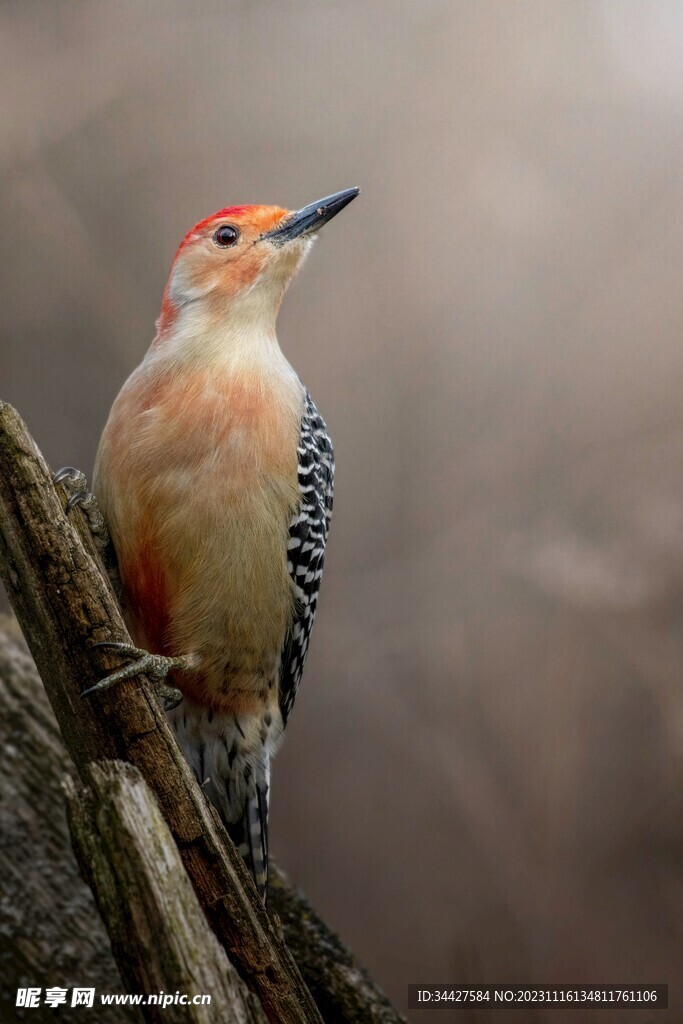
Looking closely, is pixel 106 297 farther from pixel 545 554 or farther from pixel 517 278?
pixel 545 554

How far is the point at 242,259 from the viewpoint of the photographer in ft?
9.86

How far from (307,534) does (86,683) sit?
0.93 metres

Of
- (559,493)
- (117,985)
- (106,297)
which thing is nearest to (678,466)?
(559,493)

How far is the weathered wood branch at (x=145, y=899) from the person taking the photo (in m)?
1.73

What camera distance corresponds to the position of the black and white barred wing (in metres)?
2.88

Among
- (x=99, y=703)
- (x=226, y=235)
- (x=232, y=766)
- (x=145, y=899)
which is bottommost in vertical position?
(x=145, y=899)

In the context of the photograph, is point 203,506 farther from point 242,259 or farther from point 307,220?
point 307,220

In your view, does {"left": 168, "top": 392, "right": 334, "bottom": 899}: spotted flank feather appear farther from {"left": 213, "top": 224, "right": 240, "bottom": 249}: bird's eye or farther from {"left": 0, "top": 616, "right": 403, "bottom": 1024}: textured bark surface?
{"left": 213, "top": 224, "right": 240, "bottom": 249}: bird's eye

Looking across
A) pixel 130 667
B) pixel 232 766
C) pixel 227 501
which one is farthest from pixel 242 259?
pixel 232 766

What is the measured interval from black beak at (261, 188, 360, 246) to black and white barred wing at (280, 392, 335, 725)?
20.1 inches

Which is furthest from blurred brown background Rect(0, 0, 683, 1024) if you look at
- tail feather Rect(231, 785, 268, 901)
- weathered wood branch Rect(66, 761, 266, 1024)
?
weathered wood branch Rect(66, 761, 266, 1024)

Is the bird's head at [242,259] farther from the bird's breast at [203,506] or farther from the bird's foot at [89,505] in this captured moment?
the bird's foot at [89,505]

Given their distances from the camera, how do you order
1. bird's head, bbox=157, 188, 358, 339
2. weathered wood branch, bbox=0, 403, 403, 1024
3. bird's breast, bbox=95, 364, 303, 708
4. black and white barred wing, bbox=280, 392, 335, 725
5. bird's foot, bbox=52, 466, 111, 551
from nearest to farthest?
weathered wood branch, bbox=0, 403, 403, 1024 → bird's breast, bbox=95, 364, 303, 708 → bird's foot, bbox=52, 466, 111, 551 → black and white barred wing, bbox=280, 392, 335, 725 → bird's head, bbox=157, 188, 358, 339

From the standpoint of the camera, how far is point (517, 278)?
417 cm
